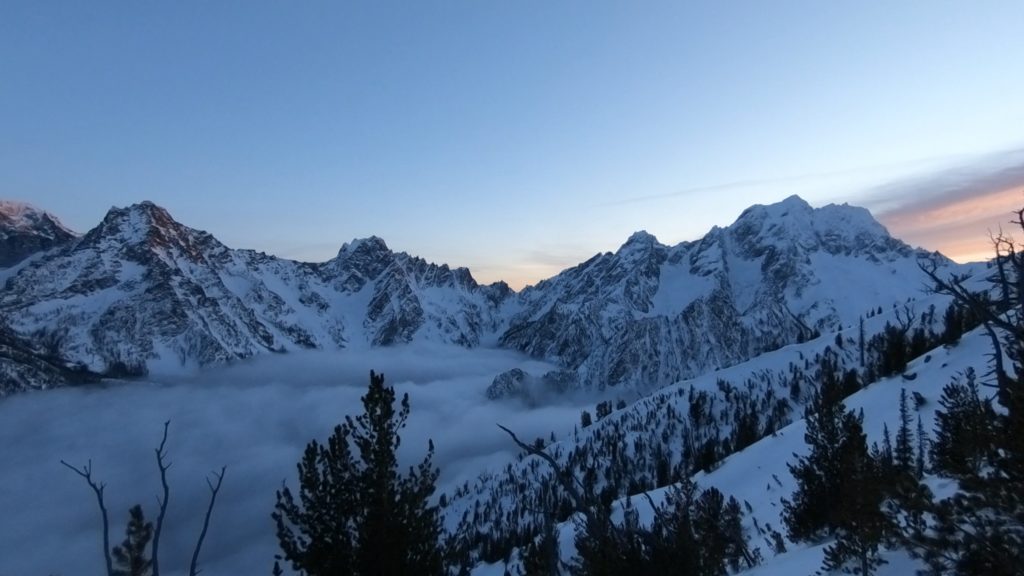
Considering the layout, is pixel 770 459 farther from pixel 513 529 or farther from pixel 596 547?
pixel 513 529

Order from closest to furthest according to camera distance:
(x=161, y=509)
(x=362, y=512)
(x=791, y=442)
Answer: (x=362, y=512), (x=161, y=509), (x=791, y=442)

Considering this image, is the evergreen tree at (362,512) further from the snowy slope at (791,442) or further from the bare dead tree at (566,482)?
the snowy slope at (791,442)

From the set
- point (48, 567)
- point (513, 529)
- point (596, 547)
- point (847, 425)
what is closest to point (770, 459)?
Result: point (847, 425)

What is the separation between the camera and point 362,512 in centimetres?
1705

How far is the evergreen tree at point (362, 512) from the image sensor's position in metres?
16.4

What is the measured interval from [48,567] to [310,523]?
244 m

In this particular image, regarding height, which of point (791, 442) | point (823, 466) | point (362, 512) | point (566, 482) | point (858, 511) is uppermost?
point (566, 482)

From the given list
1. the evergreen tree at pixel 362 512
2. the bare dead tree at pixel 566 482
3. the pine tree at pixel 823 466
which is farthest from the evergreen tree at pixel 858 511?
the evergreen tree at pixel 362 512

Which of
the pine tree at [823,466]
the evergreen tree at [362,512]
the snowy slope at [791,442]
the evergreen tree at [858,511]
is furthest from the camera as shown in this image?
the snowy slope at [791,442]

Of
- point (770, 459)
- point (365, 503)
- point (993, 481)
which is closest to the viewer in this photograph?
point (993, 481)

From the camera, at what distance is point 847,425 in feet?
73.9

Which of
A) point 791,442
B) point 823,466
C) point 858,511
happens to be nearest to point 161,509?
point 858,511

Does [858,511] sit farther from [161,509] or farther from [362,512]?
[161,509]

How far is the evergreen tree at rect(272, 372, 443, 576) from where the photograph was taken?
16.4m
